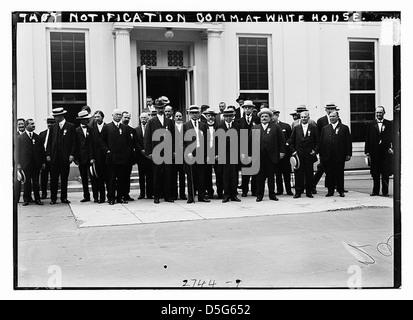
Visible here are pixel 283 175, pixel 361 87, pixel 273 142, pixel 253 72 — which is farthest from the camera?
pixel 283 175

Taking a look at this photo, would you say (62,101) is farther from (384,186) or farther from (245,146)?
(384,186)

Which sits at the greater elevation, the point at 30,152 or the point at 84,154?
the point at 30,152

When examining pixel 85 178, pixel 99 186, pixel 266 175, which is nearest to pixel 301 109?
pixel 266 175

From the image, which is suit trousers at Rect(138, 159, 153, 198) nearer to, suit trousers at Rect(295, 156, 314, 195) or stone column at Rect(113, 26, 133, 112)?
stone column at Rect(113, 26, 133, 112)

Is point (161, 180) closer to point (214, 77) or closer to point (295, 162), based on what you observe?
point (214, 77)

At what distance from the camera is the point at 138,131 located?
8.25 meters

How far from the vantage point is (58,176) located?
7.36 m

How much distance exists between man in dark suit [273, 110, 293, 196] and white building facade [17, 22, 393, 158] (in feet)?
0.62

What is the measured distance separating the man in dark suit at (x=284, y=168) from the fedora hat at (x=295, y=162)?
0.06 metres

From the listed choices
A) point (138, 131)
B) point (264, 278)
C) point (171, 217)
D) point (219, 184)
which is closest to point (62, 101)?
point (138, 131)

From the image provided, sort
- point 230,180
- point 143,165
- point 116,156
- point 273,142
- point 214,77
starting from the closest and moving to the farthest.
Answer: point 214,77
point 230,180
point 143,165
point 273,142
point 116,156

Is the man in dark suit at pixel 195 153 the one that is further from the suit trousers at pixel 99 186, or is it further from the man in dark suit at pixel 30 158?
the man in dark suit at pixel 30 158

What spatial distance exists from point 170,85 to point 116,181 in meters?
1.56
